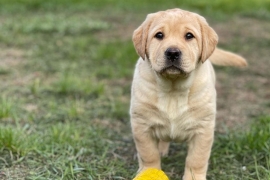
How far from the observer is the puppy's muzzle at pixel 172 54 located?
2.86 metres

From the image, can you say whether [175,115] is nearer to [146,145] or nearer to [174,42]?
[146,145]

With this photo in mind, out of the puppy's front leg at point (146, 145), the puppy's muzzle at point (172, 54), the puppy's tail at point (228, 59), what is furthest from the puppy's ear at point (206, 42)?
the puppy's tail at point (228, 59)

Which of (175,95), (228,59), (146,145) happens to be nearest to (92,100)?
(228,59)

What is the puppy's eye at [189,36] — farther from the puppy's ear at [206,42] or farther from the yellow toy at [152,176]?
the yellow toy at [152,176]

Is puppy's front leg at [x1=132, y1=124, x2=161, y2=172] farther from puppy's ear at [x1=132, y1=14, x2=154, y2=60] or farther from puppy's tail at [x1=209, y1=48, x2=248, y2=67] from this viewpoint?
puppy's tail at [x1=209, y1=48, x2=248, y2=67]

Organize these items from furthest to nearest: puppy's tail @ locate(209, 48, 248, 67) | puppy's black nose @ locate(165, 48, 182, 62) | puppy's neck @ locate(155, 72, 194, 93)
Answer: puppy's tail @ locate(209, 48, 248, 67)
puppy's neck @ locate(155, 72, 194, 93)
puppy's black nose @ locate(165, 48, 182, 62)

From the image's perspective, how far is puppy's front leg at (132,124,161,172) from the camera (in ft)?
10.6

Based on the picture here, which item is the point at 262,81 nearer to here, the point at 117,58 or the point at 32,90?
the point at 117,58

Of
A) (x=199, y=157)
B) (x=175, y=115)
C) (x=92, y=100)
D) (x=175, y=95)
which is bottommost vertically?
(x=92, y=100)

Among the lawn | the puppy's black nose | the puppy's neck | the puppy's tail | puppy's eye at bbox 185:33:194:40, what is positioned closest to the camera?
the puppy's black nose

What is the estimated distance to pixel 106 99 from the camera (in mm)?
5051

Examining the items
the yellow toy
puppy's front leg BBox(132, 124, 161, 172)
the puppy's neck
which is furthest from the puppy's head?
the yellow toy

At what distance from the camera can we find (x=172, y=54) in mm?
2865

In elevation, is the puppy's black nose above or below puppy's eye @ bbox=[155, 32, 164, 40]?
below
